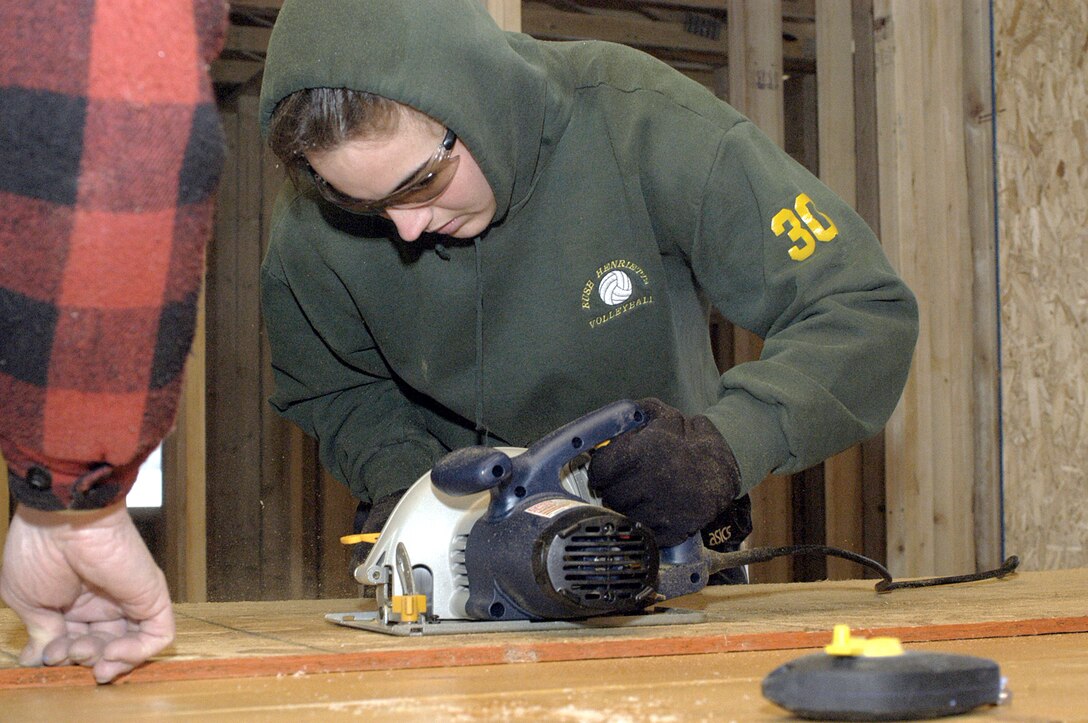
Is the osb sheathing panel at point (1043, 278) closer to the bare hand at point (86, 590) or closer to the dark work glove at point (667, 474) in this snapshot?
the dark work glove at point (667, 474)

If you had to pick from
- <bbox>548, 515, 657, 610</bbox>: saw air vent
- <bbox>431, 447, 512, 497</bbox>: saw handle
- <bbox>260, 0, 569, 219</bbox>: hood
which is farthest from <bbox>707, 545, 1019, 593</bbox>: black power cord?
<bbox>260, 0, 569, 219</bbox>: hood

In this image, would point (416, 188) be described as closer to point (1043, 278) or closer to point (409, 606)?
point (409, 606)

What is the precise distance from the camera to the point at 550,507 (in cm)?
136

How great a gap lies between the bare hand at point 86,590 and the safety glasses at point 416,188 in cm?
78

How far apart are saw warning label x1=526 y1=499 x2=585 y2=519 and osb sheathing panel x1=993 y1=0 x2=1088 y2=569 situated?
2.58m

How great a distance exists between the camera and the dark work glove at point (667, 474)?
1.42 meters

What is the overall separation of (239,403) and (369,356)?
4.07 meters

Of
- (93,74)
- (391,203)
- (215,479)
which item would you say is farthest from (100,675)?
(215,479)

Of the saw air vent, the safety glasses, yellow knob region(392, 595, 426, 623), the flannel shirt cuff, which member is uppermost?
the safety glasses

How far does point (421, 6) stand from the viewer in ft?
5.46

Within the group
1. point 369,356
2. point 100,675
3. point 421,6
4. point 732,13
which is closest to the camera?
point 100,675

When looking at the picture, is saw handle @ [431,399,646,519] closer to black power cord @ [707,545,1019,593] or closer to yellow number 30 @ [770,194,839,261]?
black power cord @ [707,545,1019,593]

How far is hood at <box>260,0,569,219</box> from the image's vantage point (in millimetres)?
1578

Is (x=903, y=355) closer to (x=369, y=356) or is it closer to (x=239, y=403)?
(x=369, y=356)
